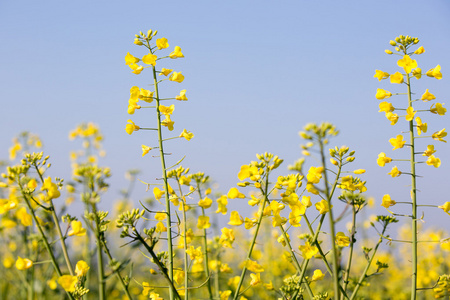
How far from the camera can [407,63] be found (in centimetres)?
283

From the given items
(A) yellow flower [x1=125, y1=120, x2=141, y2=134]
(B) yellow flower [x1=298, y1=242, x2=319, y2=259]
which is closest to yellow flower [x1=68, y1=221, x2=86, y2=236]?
(A) yellow flower [x1=125, y1=120, x2=141, y2=134]

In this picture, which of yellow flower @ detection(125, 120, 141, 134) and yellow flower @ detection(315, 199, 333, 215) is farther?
yellow flower @ detection(125, 120, 141, 134)

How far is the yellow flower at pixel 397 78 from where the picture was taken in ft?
9.25

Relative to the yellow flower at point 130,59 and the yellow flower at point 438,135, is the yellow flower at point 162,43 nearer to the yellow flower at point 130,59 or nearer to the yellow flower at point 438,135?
the yellow flower at point 130,59

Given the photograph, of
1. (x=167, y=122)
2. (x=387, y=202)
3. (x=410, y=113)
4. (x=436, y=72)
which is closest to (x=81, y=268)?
(x=167, y=122)

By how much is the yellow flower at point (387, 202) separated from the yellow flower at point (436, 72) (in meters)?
0.93

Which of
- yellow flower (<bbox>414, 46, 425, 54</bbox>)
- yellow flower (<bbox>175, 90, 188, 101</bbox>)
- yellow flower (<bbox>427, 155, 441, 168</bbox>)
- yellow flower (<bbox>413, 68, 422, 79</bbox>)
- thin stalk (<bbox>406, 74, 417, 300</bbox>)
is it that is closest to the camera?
thin stalk (<bbox>406, 74, 417, 300</bbox>)

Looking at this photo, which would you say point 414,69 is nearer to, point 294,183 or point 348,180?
point 348,180

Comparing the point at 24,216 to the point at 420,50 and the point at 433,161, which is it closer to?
the point at 433,161

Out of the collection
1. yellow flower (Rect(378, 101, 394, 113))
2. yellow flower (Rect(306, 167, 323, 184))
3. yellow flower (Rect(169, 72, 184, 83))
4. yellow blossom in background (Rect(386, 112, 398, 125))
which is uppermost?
yellow flower (Rect(169, 72, 184, 83))

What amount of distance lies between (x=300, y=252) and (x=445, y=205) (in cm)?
121

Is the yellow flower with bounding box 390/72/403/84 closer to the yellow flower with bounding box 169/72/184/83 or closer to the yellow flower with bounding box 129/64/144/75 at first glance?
the yellow flower with bounding box 169/72/184/83

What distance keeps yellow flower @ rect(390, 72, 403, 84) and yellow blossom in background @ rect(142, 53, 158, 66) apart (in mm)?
1602

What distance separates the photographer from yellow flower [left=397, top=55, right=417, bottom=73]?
111 inches
